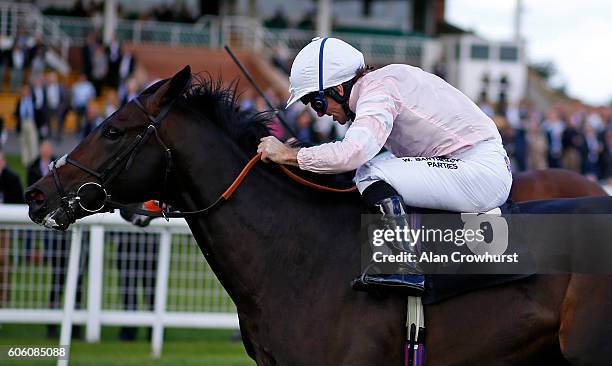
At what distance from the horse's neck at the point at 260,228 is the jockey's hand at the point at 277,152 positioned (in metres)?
0.13

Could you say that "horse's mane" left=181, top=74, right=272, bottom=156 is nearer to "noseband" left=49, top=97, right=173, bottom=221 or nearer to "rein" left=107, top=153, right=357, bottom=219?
"rein" left=107, top=153, right=357, bottom=219

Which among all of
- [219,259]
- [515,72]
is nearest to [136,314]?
[219,259]

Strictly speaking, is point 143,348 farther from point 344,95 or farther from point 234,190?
point 344,95

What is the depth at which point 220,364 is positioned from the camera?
7516 millimetres

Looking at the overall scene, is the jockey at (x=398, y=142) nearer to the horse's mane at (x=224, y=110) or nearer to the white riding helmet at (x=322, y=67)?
the white riding helmet at (x=322, y=67)

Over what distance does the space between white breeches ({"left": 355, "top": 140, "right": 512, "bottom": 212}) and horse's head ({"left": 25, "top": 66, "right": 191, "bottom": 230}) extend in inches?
37.1

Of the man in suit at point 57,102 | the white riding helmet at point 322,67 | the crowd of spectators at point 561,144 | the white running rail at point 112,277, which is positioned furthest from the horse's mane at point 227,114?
the man in suit at point 57,102

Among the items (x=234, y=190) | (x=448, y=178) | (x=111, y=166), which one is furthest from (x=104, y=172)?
(x=448, y=178)

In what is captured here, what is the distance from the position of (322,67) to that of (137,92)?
1278 cm

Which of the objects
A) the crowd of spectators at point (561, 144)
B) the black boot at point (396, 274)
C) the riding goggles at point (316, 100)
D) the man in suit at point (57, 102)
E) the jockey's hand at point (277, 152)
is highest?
the riding goggles at point (316, 100)

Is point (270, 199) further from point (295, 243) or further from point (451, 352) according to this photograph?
point (451, 352)

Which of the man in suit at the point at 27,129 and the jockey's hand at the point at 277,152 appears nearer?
the jockey's hand at the point at 277,152

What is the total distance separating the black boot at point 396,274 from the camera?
164 inches

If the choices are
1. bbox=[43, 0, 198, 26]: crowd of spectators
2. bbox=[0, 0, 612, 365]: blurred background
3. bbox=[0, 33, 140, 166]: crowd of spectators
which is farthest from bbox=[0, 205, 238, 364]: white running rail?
bbox=[43, 0, 198, 26]: crowd of spectators
